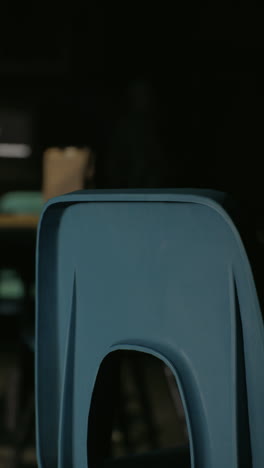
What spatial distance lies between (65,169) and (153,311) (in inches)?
99.5

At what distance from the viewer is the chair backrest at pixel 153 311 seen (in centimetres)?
78

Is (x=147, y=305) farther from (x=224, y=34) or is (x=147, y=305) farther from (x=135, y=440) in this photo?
(x=224, y=34)

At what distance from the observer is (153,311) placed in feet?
2.83

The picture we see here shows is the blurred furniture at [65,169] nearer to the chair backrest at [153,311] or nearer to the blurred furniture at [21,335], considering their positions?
the blurred furniture at [21,335]

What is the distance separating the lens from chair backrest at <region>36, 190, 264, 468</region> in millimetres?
778

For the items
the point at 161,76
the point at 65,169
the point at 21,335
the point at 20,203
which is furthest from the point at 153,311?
the point at 161,76

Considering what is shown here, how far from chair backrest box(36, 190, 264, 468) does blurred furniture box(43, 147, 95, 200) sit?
2.32m

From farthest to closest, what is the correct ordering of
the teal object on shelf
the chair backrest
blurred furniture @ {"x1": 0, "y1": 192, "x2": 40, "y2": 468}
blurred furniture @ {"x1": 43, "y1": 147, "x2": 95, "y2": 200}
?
the teal object on shelf, blurred furniture @ {"x1": 43, "y1": 147, "x2": 95, "y2": 200}, blurred furniture @ {"x1": 0, "y1": 192, "x2": 40, "y2": 468}, the chair backrest

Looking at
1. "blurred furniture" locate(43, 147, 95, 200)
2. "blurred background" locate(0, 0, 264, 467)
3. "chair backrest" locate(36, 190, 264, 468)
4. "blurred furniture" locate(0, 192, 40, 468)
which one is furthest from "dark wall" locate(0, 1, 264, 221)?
"chair backrest" locate(36, 190, 264, 468)

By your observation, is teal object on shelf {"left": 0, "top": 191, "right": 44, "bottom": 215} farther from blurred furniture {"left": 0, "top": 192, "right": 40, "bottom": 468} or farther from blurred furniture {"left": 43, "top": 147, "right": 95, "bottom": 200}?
blurred furniture {"left": 43, "top": 147, "right": 95, "bottom": 200}

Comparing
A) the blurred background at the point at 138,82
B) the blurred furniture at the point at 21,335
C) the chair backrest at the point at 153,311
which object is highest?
the blurred background at the point at 138,82

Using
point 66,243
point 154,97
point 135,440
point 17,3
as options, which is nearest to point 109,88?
point 154,97

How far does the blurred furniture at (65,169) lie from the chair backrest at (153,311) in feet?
7.61

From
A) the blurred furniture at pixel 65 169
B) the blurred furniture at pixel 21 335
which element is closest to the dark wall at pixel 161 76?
the blurred furniture at pixel 65 169
